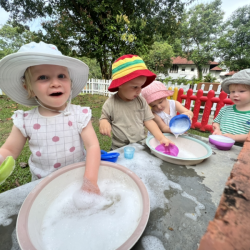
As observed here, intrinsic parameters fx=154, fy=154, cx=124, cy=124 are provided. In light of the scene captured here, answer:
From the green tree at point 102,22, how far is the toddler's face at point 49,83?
259 inches

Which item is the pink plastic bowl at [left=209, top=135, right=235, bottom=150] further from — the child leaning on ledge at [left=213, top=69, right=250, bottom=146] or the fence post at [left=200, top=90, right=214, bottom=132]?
the fence post at [left=200, top=90, right=214, bottom=132]

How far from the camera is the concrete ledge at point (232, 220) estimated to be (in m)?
0.22

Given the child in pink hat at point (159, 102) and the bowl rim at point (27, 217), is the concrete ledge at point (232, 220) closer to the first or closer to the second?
the bowl rim at point (27, 217)

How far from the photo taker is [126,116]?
1.58 metres

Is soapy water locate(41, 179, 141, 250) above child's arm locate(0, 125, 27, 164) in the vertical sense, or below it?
below

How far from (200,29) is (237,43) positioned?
765cm

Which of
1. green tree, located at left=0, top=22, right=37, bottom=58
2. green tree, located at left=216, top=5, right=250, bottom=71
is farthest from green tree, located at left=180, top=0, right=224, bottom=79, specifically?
green tree, located at left=0, top=22, right=37, bottom=58

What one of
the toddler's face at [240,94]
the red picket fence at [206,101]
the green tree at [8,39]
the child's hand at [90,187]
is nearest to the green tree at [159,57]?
the red picket fence at [206,101]

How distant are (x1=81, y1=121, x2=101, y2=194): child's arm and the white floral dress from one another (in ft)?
0.21

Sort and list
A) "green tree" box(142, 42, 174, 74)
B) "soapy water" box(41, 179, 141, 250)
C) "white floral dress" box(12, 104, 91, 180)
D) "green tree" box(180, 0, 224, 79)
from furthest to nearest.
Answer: "green tree" box(180, 0, 224, 79) → "green tree" box(142, 42, 174, 74) → "white floral dress" box(12, 104, 91, 180) → "soapy water" box(41, 179, 141, 250)

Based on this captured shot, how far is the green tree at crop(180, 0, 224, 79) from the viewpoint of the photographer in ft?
79.9

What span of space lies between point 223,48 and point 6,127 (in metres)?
26.5

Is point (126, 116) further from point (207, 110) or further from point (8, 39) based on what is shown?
point (8, 39)

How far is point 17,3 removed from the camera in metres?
7.14
